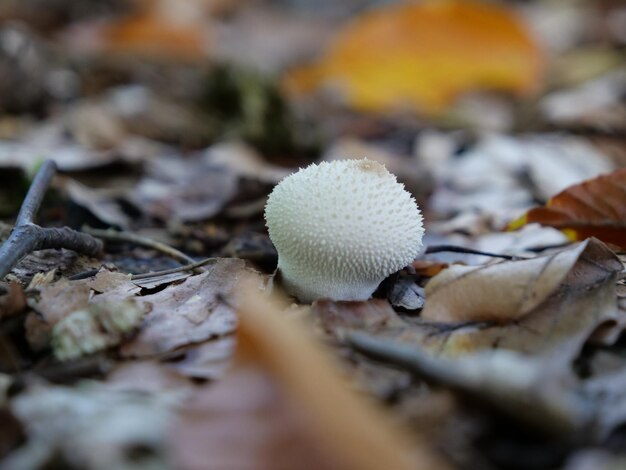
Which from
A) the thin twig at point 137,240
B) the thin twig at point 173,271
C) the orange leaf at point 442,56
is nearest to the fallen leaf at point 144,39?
the orange leaf at point 442,56

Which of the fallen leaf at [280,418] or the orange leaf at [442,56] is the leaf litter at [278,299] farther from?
the orange leaf at [442,56]

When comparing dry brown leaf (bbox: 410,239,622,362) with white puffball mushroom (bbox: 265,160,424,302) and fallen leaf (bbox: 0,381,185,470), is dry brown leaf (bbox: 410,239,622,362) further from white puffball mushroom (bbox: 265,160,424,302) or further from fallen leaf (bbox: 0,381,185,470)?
fallen leaf (bbox: 0,381,185,470)

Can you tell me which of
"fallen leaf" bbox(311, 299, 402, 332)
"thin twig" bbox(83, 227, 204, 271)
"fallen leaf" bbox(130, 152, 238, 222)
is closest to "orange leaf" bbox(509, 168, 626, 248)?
"fallen leaf" bbox(311, 299, 402, 332)

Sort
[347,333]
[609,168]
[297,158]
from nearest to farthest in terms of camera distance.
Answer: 1. [347,333]
2. [609,168]
3. [297,158]

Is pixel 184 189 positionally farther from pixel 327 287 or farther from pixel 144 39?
pixel 144 39

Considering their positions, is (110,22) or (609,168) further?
(110,22)

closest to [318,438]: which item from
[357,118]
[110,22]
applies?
[357,118]

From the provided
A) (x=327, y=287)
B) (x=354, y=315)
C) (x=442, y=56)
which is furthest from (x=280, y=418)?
(x=442, y=56)

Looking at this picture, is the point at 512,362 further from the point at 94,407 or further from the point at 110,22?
the point at 110,22
